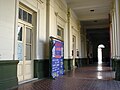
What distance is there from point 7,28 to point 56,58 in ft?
11.2

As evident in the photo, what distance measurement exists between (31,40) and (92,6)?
6691 millimetres

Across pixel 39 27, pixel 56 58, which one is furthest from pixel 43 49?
pixel 39 27

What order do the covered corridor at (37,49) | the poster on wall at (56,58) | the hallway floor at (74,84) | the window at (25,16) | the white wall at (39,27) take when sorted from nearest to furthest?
1. the covered corridor at (37,49)
2. the hallway floor at (74,84)
3. the window at (25,16)
4. the white wall at (39,27)
5. the poster on wall at (56,58)

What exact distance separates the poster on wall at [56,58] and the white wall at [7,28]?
2.61m

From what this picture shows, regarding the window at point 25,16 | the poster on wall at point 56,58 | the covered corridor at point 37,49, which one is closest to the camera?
the covered corridor at point 37,49

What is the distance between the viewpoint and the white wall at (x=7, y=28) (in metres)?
4.68

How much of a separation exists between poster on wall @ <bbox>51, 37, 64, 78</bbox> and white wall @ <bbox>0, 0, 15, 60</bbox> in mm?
2612

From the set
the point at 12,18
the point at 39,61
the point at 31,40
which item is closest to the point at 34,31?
the point at 31,40

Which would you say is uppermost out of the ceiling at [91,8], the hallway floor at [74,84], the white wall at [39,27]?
the ceiling at [91,8]

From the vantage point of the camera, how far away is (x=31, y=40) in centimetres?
695

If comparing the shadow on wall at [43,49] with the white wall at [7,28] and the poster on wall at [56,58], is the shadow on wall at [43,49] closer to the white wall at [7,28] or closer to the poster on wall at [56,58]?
the poster on wall at [56,58]

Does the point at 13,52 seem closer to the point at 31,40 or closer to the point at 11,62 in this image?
the point at 11,62

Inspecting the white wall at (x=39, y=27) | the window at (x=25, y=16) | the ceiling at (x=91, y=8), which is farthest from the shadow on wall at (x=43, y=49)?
the ceiling at (x=91, y=8)

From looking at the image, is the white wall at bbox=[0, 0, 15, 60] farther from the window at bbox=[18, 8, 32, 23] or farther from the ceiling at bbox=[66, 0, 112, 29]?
the ceiling at bbox=[66, 0, 112, 29]
